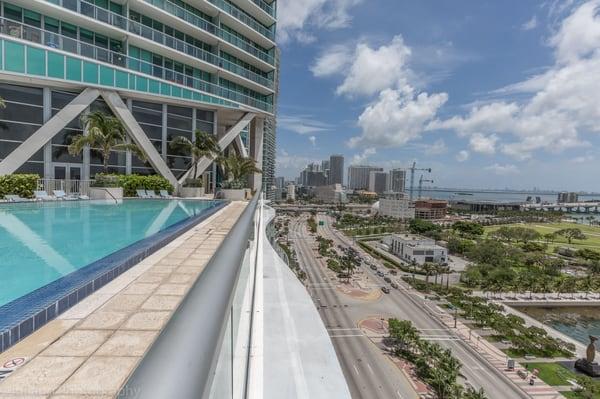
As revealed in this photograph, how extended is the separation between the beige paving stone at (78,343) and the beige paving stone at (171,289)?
984mm

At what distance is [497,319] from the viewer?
39.2 m

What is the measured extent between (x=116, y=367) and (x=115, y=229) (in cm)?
858

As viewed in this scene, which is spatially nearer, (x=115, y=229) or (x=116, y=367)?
(x=116, y=367)

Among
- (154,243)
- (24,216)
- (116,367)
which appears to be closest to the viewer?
(116,367)

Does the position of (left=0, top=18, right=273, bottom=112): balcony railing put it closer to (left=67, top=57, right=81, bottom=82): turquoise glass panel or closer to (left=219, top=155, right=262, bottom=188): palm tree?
(left=67, top=57, right=81, bottom=82): turquoise glass panel

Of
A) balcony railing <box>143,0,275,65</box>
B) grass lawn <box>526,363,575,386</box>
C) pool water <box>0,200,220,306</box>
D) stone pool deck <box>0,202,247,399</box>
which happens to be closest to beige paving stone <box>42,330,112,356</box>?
stone pool deck <box>0,202,247,399</box>

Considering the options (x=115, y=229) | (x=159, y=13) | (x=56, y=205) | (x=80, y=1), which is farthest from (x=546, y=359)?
(x=80, y=1)

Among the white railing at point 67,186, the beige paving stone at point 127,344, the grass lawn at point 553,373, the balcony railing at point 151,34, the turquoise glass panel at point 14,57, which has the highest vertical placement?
the balcony railing at point 151,34

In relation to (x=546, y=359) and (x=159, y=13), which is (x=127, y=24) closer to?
(x=159, y=13)

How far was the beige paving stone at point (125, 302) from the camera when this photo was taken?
11.7ft

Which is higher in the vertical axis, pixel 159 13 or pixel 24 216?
pixel 159 13

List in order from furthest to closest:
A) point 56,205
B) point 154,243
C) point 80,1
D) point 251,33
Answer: point 251,33
point 80,1
point 56,205
point 154,243

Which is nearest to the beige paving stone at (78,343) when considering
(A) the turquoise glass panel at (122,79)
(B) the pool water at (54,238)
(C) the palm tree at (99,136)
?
(B) the pool water at (54,238)

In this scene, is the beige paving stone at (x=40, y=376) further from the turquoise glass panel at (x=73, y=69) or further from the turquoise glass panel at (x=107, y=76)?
the turquoise glass panel at (x=107, y=76)
